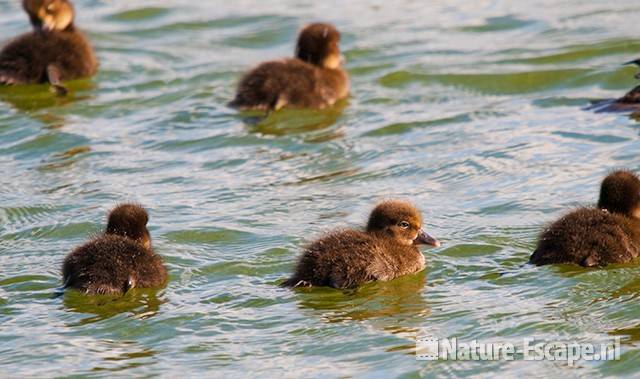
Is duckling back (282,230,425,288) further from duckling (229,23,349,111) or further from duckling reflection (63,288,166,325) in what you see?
duckling (229,23,349,111)

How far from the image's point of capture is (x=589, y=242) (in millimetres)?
8117

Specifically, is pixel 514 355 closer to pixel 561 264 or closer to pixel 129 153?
pixel 561 264

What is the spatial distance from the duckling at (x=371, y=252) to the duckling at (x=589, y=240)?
720 mm

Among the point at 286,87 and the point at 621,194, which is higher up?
the point at 286,87

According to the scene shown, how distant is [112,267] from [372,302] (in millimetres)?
1444

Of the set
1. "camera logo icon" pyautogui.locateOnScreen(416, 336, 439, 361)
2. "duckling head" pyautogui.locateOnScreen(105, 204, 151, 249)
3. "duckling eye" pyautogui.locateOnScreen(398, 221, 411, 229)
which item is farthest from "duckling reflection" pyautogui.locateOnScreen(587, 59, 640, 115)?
"camera logo icon" pyautogui.locateOnScreen(416, 336, 439, 361)

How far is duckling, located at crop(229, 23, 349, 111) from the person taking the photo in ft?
40.9

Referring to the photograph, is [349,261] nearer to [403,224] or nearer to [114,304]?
[403,224]

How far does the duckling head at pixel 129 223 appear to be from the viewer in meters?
8.51

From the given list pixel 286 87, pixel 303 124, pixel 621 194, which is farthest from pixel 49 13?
pixel 621 194

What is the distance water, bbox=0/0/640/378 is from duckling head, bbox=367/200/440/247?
0.81 feet

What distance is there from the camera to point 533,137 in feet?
37.9

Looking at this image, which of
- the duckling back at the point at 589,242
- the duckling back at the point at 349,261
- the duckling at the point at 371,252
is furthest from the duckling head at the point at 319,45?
the duckling back at the point at 589,242

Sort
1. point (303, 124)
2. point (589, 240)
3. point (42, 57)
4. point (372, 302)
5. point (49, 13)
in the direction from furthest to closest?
point (49, 13) → point (42, 57) → point (303, 124) → point (589, 240) → point (372, 302)
